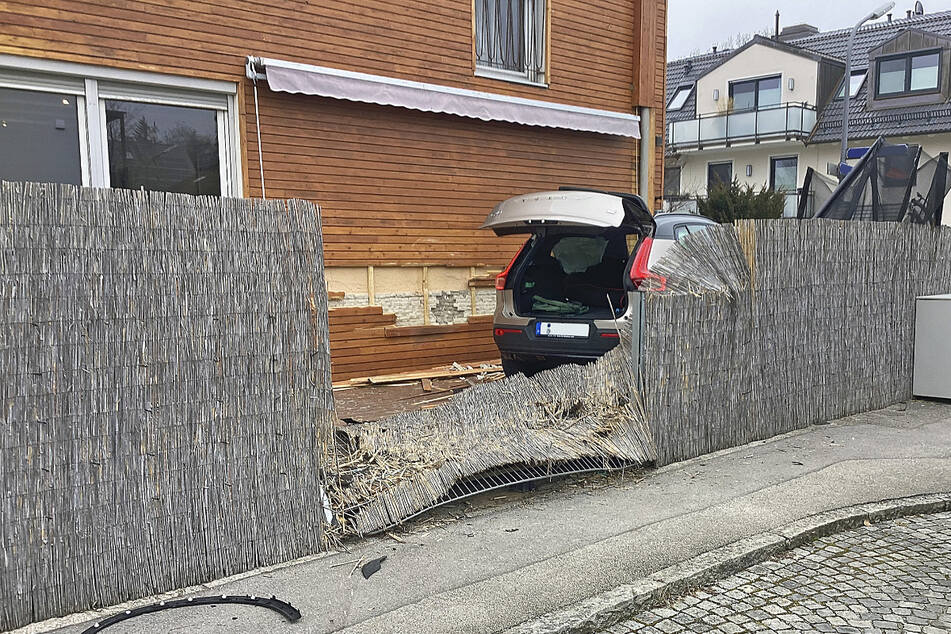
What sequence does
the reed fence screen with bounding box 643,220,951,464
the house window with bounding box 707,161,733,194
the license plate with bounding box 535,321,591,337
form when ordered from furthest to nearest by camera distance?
the house window with bounding box 707,161,733,194, the license plate with bounding box 535,321,591,337, the reed fence screen with bounding box 643,220,951,464

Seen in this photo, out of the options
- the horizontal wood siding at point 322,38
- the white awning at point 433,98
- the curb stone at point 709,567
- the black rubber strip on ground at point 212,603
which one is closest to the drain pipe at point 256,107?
the white awning at point 433,98

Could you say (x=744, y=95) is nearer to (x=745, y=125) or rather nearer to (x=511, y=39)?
(x=745, y=125)

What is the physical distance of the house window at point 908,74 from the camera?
25.9 metres

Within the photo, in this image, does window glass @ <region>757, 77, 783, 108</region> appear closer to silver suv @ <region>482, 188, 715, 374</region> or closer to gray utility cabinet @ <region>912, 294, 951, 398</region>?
gray utility cabinet @ <region>912, 294, 951, 398</region>

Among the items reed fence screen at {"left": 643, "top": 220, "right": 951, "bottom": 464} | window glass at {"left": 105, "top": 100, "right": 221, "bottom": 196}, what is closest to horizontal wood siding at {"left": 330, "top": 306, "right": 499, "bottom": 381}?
window glass at {"left": 105, "top": 100, "right": 221, "bottom": 196}

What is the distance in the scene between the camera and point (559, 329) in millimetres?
7070

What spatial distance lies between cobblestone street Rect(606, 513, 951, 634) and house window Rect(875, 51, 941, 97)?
86.4 ft

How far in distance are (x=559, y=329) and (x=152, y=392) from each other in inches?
166

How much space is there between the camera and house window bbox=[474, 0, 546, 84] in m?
9.77

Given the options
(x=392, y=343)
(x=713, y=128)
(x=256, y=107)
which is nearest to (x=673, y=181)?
(x=713, y=128)

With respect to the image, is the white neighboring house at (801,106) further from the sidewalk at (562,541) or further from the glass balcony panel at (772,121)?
the sidewalk at (562,541)

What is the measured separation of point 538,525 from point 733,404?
7.97 feet

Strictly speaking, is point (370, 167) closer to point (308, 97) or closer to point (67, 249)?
point (308, 97)

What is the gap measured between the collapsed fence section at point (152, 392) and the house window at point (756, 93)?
28.8 metres
